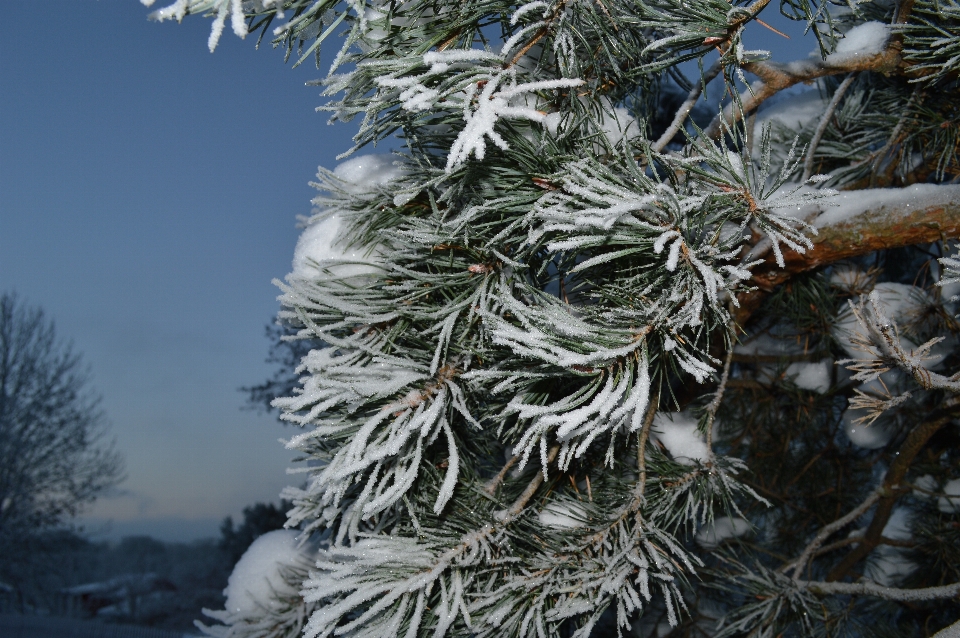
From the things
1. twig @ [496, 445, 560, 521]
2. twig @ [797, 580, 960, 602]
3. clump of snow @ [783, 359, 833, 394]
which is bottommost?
twig @ [797, 580, 960, 602]

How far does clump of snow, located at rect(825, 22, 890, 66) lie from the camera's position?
85cm

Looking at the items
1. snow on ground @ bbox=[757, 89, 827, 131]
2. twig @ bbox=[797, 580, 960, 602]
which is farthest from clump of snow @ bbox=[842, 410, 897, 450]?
snow on ground @ bbox=[757, 89, 827, 131]

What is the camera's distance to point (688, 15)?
643 millimetres

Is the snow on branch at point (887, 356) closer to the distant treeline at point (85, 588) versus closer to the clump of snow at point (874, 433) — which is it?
the clump of snow at point (874, 433)

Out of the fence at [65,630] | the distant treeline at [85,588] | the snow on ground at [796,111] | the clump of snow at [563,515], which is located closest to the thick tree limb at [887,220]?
the clump of snow at [563,515]

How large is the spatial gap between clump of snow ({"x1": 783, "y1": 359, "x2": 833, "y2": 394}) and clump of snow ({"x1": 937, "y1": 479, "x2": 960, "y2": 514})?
33 cm

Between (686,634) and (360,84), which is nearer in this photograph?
(360,84)

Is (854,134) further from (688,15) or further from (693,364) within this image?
(693,364)

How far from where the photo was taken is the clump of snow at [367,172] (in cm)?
88

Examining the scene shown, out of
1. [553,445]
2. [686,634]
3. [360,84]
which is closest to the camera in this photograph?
[360,84]

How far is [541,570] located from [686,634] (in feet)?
2.78

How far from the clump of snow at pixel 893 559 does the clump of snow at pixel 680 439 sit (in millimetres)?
940

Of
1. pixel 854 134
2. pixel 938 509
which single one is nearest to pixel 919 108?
pixel 854 134

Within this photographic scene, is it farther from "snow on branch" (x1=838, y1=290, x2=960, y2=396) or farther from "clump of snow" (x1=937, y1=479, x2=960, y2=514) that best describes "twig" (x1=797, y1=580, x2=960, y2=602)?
"clump of snow" (x1=937, y1=479, x2=960, y2=514)
